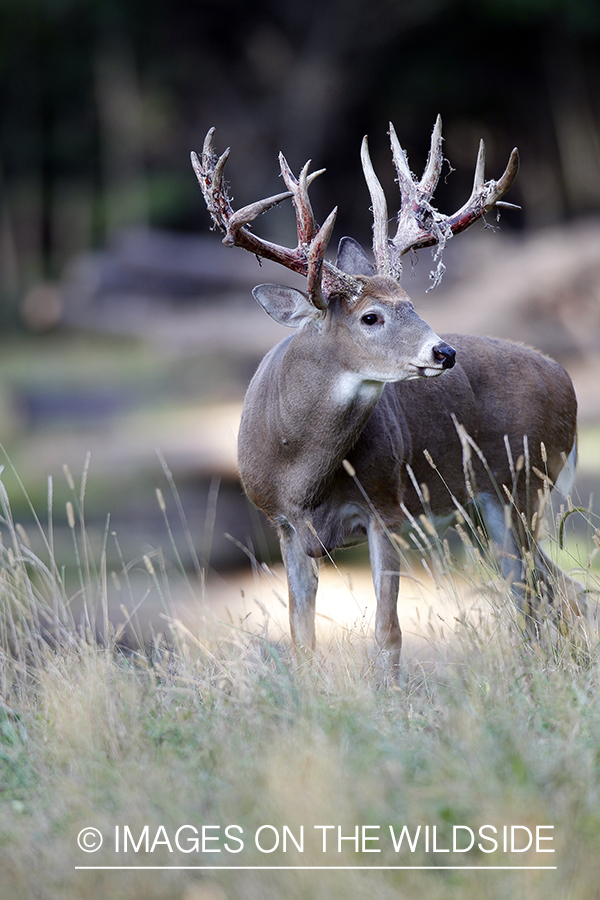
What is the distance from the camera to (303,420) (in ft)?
15.4

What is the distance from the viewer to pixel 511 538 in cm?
556

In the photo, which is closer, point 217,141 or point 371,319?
point 371,319

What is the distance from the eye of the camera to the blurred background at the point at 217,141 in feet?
62.6

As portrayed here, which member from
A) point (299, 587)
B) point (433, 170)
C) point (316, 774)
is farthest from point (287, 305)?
point (316, 774)

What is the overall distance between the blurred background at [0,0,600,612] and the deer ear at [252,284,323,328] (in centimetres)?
1180

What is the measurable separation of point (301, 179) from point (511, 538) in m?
2.24

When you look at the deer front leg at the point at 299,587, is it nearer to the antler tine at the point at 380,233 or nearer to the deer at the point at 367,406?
the deer at the point at 367,406

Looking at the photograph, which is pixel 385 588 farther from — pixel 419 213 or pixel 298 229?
pixel 419 213

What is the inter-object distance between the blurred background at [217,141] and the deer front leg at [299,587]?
11.7 meters

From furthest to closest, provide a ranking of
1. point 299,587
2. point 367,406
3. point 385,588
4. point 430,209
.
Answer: point 299,587
point 430,209
point 385,588
point 367,406

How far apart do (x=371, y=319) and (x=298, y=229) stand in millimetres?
473

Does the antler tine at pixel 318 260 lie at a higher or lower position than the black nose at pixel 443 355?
higher

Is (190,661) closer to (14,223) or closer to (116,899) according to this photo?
(116,899)

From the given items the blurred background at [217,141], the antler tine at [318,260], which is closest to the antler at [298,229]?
the antler tine at [318,260]
